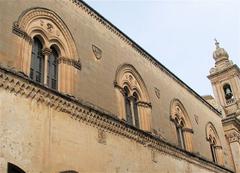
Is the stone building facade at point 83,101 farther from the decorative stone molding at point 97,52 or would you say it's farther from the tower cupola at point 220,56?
the tower cupola at point 220,56

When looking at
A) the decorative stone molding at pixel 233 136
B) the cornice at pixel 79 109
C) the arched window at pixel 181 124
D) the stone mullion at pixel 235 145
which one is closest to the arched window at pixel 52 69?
the cornice at pixel 79 109

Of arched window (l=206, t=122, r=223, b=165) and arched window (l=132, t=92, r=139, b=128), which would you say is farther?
arched window (l=206, t=122, r=223, b=165)

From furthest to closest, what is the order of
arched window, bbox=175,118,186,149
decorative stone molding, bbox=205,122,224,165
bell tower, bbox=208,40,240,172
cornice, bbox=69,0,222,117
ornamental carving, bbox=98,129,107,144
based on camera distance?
bell tower, bbox=208,40,240,172 → decorative stone molding, bbox=205,122,224,165 → arched window, bbox=175,118,186,149 → cornice, bbox=69,0,222,117 → ornamental carving, bbox=98,129,107,144

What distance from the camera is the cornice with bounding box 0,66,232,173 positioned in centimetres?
793

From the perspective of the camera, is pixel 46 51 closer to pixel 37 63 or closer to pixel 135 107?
pixel 37 63

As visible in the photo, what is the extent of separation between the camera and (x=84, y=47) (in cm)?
1109

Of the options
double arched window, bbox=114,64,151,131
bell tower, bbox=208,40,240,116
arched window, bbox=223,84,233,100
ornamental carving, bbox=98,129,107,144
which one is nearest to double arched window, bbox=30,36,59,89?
ornamental carving, bbox=98,129,107,144

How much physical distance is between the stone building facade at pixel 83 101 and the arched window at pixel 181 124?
48 mm

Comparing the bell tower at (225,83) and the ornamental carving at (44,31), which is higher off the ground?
the bell tower at (225,83)

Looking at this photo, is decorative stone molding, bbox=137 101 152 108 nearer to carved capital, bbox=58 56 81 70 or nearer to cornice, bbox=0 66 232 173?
cornice, bbox=0 66 232 173

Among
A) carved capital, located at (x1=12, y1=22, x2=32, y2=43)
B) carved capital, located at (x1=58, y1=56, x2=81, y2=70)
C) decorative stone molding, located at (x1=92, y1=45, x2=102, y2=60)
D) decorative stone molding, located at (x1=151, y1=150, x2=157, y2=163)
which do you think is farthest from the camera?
decorative stone molding, located at (x1=151, y1=150, x2=157, y2=163)

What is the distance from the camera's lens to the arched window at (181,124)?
15230 millimetres

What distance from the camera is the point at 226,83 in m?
31.2

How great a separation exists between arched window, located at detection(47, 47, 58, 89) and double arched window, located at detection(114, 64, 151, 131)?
8.60 feet
